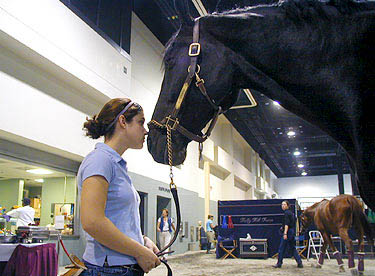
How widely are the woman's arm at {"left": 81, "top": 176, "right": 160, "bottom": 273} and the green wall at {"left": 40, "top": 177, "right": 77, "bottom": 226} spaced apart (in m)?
9.16

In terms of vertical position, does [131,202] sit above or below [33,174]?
below

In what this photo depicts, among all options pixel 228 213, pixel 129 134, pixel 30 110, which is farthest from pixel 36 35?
pixel 228 213

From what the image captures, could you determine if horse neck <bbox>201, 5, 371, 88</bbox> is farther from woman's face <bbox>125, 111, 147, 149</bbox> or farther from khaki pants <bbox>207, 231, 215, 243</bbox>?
khaki pants <bbox>207, 231, 215, 243</bbox>

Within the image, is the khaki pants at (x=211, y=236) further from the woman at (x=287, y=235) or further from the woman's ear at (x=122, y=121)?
the woman's ear at (x=122, y=121)

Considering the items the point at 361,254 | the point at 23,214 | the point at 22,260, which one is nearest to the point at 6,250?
the point at 22,260

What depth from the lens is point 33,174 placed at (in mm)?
9469

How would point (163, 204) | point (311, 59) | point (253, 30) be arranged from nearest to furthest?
point (311, 59) → point (253, 30) → point (163, 204)

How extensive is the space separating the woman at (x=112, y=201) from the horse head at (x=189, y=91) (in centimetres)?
11

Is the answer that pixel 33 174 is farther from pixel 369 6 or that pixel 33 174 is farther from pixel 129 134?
pixel 369 6

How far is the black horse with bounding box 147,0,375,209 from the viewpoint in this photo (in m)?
1.52

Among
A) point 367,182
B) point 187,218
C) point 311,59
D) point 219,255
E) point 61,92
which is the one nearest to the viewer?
point 367,182

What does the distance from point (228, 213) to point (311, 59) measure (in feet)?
42.2

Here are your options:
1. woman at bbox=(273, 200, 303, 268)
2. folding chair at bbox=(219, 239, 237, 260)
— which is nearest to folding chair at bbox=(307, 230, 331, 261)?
woman at bbox=(273, 200, 303, 268)

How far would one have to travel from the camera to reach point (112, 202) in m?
1.51
